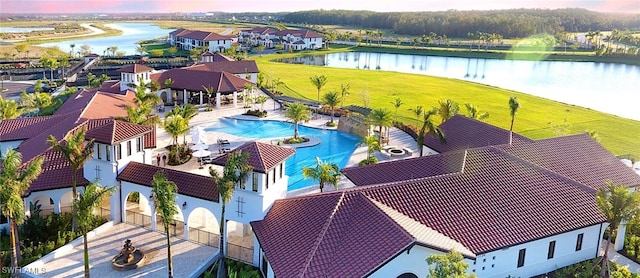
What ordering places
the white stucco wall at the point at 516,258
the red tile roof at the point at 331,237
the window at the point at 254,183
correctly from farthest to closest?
the window at the point at 254,183
the white stucco wall at the point at 516,258
the red tile roof at the point at 331,237

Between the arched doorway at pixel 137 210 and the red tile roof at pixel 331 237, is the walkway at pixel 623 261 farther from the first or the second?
the arched doorway at pixel 137 210

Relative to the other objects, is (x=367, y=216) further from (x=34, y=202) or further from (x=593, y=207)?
(x=34, y=202)

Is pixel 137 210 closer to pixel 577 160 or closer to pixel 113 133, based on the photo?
pixel 113 133

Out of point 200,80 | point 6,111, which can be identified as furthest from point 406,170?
point 200,80

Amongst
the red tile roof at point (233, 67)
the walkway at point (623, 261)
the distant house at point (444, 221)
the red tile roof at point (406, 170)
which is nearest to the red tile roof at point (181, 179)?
the distant house at point (444, 221)

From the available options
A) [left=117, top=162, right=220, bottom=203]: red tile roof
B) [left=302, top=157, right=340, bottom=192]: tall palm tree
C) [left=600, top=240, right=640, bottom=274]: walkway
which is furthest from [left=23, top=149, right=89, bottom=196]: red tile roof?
[left=600, top=240, right=640, bottom=274]: walkway

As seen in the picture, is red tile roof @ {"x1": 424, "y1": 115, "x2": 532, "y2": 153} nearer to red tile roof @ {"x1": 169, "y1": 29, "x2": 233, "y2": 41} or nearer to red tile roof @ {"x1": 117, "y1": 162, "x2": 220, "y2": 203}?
red tile roof @ {"x1": 117, "y1": 162, "x2": 220, "y2": 203}

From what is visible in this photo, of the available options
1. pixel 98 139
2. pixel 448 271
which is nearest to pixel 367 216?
pixel 448 271
